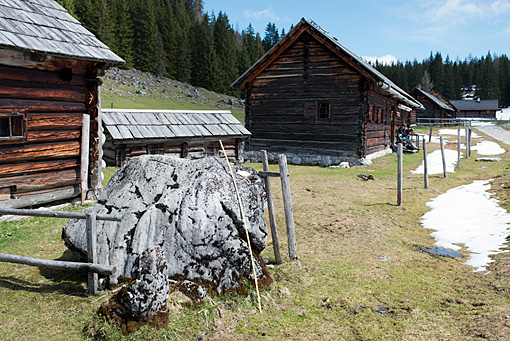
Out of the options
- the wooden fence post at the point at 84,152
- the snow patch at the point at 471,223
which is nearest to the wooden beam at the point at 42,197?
the wooden fence post at the point at 84,152

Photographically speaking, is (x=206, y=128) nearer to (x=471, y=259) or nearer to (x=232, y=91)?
(x=471, y=259)

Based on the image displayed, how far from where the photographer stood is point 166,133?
1411cm

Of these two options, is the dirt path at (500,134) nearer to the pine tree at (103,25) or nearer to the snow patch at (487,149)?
Result: the snow patch at (487,149)

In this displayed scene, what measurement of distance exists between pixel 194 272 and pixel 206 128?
11.3 meters

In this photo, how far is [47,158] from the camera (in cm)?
853

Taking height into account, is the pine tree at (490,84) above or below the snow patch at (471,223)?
above

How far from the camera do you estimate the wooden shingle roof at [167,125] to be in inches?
528

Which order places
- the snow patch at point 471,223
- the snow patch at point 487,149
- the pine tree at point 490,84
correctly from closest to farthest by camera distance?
the snow patch at point 471,223 < the snow patch at point 487,149 < the pine tree at point 490,84

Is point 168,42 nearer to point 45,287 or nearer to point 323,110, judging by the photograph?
point 323,110

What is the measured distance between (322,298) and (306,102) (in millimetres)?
15009

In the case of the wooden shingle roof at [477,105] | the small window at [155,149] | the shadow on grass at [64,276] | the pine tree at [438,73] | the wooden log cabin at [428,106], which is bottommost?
the shadow on grass at [64,276]

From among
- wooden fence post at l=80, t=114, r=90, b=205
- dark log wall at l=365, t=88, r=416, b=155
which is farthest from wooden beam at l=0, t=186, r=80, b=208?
dark log wall at l=365, t=88, r=416, b=155

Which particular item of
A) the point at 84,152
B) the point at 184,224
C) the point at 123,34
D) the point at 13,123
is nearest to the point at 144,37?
the point at 123,34

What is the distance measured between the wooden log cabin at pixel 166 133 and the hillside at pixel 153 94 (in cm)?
2436
